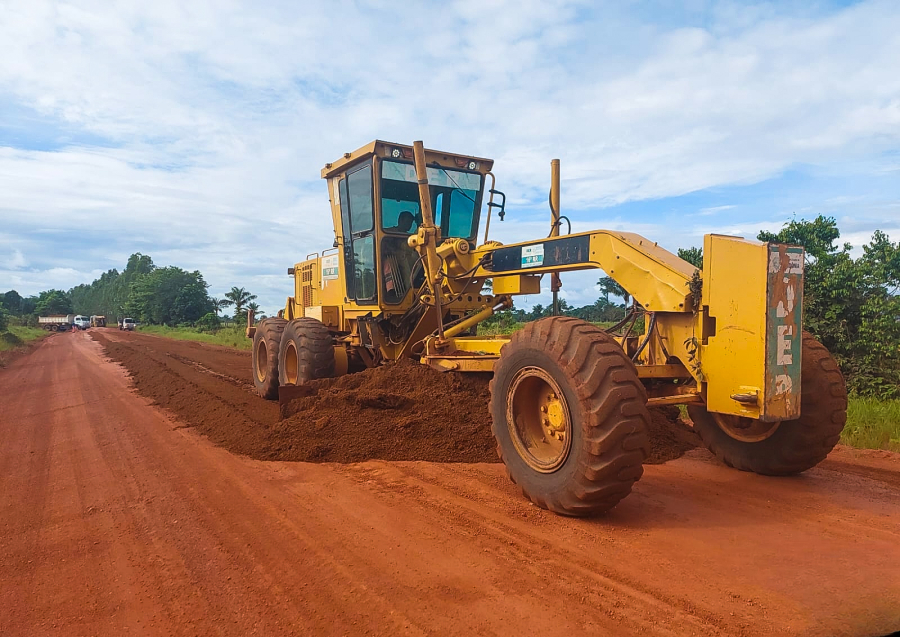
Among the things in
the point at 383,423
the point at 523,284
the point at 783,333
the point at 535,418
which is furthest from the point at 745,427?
the point at 383,423

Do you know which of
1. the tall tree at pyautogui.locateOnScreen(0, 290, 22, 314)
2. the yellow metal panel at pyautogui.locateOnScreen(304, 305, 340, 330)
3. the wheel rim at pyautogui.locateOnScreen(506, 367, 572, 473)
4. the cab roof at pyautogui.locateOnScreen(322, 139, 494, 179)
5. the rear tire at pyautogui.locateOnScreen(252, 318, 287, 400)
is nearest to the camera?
the wheel rim at pyautogui.locateOnScreen(506, 367, 572, 473)

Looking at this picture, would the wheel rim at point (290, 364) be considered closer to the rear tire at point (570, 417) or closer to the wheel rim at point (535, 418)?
the rear tire at point (570, 417)

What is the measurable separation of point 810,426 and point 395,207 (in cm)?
533

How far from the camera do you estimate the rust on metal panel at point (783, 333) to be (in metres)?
3.76

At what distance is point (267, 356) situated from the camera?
374 inches

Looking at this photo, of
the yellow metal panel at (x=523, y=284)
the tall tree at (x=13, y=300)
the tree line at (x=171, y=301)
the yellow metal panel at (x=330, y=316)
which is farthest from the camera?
→ the tall tree at (x=13, y=300)

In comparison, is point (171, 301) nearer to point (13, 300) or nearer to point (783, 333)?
point (13, 300)

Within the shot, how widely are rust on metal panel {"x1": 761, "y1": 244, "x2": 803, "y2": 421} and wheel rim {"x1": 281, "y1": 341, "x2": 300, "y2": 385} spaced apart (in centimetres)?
672

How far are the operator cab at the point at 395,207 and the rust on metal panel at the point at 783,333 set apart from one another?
471 centimetres

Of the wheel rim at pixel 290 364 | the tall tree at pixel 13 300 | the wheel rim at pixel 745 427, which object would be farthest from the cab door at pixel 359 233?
the tall tree at pixel 13 300

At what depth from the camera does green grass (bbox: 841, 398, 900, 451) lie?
6.30 metres

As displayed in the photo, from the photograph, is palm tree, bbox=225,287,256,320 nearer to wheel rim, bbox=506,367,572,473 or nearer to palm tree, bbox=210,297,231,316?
palm tree, bbox=210,297,231,316

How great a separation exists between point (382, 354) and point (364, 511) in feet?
13.6

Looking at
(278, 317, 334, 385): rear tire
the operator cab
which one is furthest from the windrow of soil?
the operator cab
